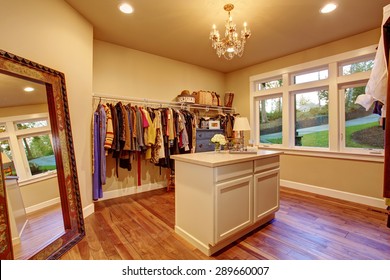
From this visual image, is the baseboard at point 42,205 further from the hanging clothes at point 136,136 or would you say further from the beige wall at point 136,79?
the beige wall at point 136,79

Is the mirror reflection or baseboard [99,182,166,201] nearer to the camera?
the mirror reflection

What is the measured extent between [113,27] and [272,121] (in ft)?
11.3

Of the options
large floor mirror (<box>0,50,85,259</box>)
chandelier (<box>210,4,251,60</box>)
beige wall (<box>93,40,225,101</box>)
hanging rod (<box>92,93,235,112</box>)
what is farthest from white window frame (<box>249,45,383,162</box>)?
large floor mirror (<box>0,50,85,259</box>)

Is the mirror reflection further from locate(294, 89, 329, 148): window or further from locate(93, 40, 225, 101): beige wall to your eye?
locate(294, 89, 329, 148): window

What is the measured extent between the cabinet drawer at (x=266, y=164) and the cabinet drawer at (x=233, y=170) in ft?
0.41

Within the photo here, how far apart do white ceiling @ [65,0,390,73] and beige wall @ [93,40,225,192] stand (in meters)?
0.21

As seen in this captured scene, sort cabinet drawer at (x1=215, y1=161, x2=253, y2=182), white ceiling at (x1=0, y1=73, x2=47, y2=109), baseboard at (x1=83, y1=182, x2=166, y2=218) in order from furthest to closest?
baseboard at (x1=83, y1=182, x2=166, y2=218) → cabinet drawer at (x1=215, y1=161, x2=253, y2=182) → white ceiling at (x1=0, y1=73, x2=47, y2=109)

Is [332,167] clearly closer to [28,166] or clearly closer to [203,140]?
[203,140]

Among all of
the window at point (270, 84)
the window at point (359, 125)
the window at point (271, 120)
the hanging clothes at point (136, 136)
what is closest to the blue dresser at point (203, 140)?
the hanging clothes at point (136, 136)

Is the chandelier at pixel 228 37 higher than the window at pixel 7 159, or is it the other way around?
the chandelier at pixel 228 37

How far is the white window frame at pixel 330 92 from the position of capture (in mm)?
2943

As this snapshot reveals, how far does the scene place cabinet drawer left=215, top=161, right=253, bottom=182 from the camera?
A: 168 centimetres

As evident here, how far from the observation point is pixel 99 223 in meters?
2.35

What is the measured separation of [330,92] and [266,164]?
6.94ft
